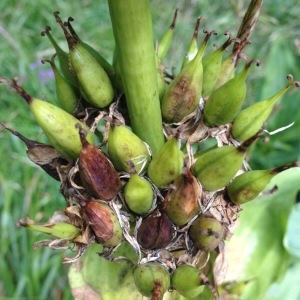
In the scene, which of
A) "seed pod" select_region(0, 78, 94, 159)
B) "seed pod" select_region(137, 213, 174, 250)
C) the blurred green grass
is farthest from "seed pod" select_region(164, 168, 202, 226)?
the blurred green grass

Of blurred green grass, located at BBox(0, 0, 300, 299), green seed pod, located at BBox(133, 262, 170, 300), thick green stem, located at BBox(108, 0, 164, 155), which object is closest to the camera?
thick green stem, located at BBox(108, 0, 164, 155)

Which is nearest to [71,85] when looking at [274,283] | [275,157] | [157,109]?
[157,109]

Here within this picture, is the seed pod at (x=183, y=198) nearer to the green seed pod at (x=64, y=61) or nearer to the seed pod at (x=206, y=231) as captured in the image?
the seed pod at (x=206, y=231)

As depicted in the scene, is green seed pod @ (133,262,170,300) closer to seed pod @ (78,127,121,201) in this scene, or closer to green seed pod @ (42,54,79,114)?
seed pod @ (78,127,121,201)

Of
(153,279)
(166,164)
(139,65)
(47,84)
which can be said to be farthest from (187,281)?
(47,84)

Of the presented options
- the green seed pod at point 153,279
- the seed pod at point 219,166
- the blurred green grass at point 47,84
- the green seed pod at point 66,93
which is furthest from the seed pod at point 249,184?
the blurred green grass at point 47,84
